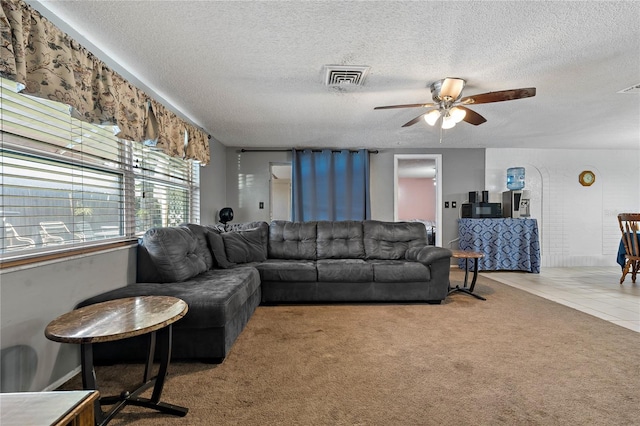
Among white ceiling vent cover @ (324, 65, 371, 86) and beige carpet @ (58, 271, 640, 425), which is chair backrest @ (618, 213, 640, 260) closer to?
beige carpet @ (58, 271, 640, 425)

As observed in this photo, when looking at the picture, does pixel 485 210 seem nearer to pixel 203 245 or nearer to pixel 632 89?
pixel 632 89

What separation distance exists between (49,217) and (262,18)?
1.74 metres

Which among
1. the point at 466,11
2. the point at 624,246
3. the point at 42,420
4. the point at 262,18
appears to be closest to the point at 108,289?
the point at 42,420

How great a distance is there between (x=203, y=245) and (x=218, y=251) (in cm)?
18

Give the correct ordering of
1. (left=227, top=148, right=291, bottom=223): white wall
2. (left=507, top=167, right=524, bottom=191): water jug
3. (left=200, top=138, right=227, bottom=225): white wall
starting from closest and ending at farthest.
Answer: (left=200, top=138, right=227, bottom=225): white wall
(left=507, top=167, right=524, bottom=191): water jug
(left=227, top=148, right=291, bottom=223): white wall

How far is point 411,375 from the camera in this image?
1.95m

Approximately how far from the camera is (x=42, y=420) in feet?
2.08

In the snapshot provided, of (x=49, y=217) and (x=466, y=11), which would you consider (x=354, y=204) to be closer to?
(x=466, y=11)

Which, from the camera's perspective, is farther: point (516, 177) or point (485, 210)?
point (516, 177)

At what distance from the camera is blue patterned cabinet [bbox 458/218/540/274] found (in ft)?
17.5

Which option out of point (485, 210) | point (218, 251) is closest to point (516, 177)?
point (485, 210)

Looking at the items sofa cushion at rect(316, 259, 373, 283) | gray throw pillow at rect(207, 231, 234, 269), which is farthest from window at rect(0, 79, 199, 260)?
sofa cushion at rect(316, 259, 373, 283)

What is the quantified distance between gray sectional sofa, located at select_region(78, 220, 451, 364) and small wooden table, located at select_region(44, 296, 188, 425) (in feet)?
1.23

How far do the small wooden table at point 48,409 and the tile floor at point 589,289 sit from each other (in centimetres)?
386
